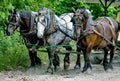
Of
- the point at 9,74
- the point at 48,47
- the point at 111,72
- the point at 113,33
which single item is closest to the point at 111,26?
the point at 113,33

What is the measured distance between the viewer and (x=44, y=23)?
10.7m

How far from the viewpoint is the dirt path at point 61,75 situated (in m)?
10.1

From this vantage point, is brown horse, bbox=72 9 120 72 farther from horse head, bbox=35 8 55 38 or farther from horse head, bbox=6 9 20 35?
horse head, bbox=6 9 20 35

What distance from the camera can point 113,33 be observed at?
1178 centimetres

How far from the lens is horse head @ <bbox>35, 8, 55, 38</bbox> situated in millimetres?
10669

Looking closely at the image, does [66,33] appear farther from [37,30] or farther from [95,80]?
[95,80]

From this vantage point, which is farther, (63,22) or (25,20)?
(63,22)

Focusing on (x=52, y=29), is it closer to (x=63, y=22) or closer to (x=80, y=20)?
(x=63, y=22)

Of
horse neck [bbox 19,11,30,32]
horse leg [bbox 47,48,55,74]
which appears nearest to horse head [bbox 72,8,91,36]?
horse leg [bbox 47,48,55,74]

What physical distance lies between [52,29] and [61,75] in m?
1.20

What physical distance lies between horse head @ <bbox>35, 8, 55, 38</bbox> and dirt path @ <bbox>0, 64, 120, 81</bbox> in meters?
1.06

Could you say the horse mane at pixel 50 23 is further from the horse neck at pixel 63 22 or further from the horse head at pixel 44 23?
the horse neck at pixel 63 22

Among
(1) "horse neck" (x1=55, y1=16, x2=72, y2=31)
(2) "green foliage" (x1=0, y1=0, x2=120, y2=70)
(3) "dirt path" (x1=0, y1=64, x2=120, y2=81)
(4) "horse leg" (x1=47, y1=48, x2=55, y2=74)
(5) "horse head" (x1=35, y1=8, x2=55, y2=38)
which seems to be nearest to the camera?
(3) "dirt path" (x1=0, y1=64, x2=120, y2=81)

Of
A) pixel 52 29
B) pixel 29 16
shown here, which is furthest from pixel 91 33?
pixel 29 16
